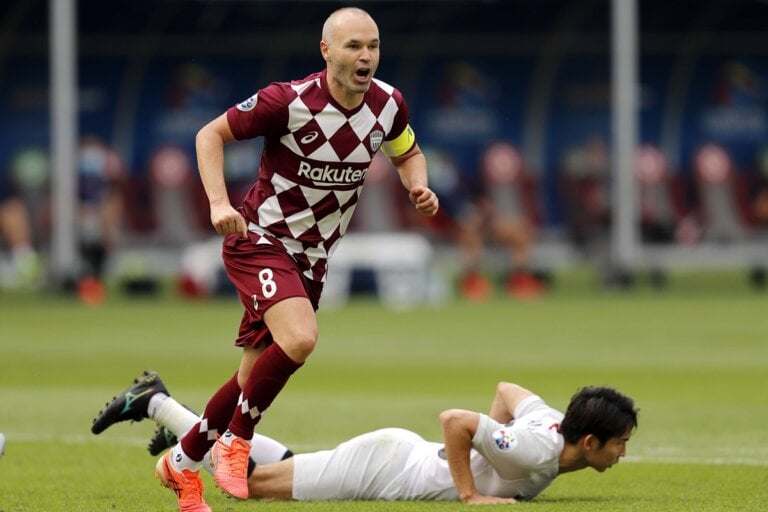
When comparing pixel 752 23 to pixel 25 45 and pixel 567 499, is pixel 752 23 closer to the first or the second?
pixel 25 45

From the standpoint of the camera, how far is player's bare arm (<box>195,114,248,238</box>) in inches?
269

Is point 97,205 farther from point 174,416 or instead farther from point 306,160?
point 306,160

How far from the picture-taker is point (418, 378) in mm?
14406

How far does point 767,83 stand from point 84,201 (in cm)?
1424

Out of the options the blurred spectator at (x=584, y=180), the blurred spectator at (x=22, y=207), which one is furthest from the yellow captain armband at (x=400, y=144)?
the blurred spectator at (x=584, y=180)

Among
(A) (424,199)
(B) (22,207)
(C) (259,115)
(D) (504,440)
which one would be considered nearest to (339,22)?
(C) (259,115)

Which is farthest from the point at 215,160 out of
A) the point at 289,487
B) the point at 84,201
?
the point at 84,201

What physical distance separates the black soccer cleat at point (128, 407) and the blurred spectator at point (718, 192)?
1055 inches

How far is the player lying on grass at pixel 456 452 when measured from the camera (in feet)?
23.7

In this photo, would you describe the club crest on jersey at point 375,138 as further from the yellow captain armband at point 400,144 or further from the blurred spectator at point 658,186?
the blurred spectator at point 658,186

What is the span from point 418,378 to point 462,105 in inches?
785

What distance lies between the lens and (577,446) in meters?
7.25

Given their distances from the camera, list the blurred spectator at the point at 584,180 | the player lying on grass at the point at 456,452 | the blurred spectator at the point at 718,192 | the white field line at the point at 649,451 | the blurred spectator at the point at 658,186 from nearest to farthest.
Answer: the player lying on grass at the point at 456,452 → the white field line at the point at 649,451 → the blurred spectator at the point at 584,180 → the blurred spectator at the point at 658,186 → the blurred spectator at the point at 718,192

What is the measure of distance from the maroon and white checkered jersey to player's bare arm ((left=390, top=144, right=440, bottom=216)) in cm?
27
